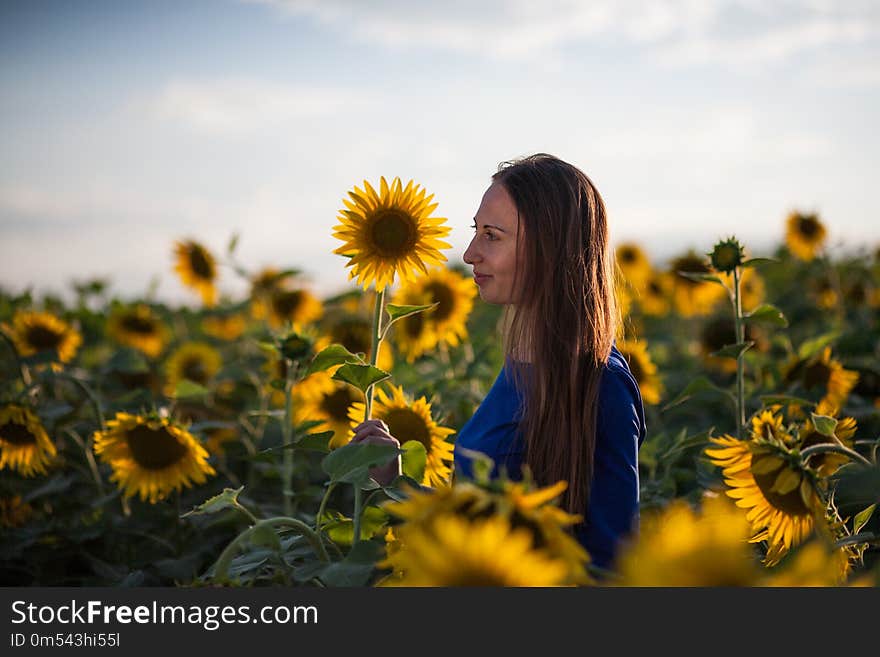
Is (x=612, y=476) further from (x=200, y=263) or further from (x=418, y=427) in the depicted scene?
(x=200, y=263)

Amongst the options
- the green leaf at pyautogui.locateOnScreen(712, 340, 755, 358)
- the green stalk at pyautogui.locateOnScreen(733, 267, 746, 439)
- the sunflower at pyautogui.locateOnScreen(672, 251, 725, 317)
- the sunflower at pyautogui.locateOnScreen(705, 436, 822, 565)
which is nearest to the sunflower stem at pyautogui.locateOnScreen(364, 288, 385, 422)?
the sunflower at pyautogui.locateOnScreen(705, 436, 822, 565)

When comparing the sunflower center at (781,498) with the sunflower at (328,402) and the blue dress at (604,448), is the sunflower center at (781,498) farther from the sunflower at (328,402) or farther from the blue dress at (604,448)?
the sunflower at (328,402)

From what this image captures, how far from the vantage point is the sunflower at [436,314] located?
334 cm

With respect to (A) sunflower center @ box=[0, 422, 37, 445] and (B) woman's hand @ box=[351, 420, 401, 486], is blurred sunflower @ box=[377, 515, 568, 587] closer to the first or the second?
(B) woman's hand @ box=[351, 420, 401, 486]

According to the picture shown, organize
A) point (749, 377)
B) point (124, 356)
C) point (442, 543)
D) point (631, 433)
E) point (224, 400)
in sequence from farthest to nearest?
point (224, 400) < point (749, 377) < point (124, 356) < point (631, 433) < point (442, 543)

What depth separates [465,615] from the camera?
78cm

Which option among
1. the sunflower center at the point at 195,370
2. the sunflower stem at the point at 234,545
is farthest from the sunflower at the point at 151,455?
the sunflower center at the point at 195,370

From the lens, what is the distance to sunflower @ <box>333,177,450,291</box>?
71.6 inches

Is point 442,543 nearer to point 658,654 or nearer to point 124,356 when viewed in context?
point 658,654

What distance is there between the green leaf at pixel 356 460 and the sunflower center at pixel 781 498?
58cm

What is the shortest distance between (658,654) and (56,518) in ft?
7.76

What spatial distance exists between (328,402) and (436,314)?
670 millimetres

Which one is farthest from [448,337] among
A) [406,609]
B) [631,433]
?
[406,609]

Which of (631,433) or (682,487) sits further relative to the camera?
(682,487)
